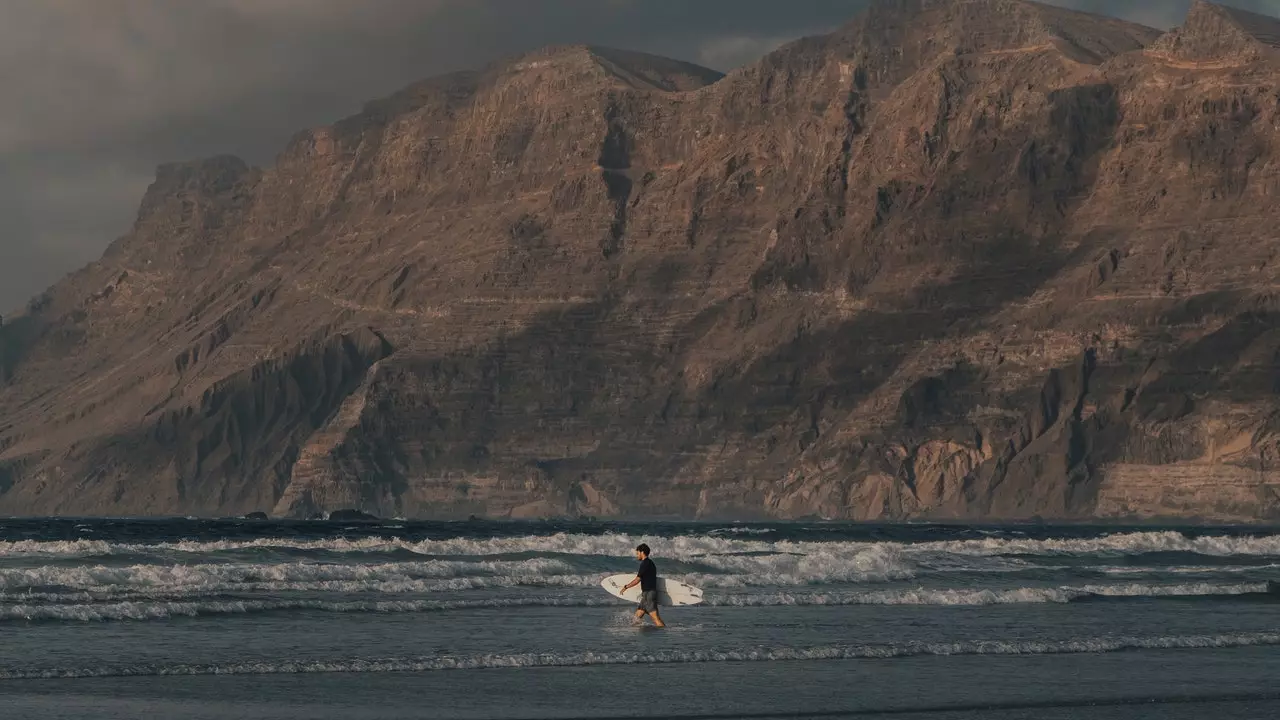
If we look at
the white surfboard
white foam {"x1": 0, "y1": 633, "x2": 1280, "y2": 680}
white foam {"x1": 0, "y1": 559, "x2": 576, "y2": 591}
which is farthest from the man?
white foam {"x1": 0, "y1": 559, "x2": 576, "y2": 591}

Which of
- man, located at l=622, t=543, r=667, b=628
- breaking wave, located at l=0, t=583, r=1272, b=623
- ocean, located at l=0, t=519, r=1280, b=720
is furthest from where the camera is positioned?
man, located at l=622, t=543, r=667, b=628

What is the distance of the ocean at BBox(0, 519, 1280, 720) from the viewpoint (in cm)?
4075

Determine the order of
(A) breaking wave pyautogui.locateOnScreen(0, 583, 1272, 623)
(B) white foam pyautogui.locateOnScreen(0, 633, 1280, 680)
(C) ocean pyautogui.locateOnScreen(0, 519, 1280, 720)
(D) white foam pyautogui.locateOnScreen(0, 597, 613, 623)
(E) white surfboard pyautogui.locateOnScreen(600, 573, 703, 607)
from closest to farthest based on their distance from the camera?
(C) ocean pyautogui.locateOnScreen(0, 519, 1280, 720) < (B) white foam pyautogui.locateOnScreen(0, 633, 1280, 680) < (D) white foam pyautogui.locateOnScreen(0, 597, 613, 623) < (A) breaking wave pyautogui.locateOnScreen(0, 583, 1272, 623) < (E) white surfboard pyautogui.locateOnScreen(600, 573, 703, 607)

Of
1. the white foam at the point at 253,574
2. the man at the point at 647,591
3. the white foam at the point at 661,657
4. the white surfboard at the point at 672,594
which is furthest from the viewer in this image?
the white foam at the point at 253,574

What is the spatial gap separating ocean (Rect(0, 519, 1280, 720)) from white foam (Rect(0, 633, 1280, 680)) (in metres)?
0.11

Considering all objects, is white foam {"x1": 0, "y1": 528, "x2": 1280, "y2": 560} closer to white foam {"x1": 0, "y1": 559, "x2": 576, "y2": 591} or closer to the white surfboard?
white foam {"x1": 0, "y1": 559, "x2": 576, "y2": 591}

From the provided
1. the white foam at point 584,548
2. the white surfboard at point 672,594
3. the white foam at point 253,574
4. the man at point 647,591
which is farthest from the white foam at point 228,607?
the white foam at point 584,548

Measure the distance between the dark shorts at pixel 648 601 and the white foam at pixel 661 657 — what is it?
7.02m

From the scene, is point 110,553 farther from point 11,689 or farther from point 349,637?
point 11,689

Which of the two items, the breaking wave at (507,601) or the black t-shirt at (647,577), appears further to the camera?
the black t-shirt at (647,577)

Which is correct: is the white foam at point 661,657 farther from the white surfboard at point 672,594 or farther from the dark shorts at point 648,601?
the white surfboard at point 672,594

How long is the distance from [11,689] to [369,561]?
45315 millimetres

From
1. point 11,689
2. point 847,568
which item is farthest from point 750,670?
point 847,568

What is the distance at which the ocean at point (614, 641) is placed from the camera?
40.8m
